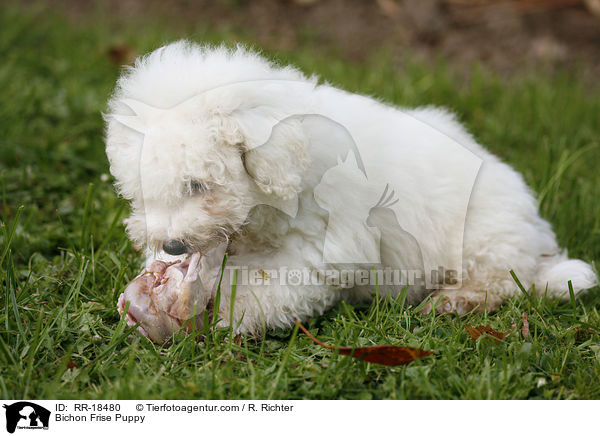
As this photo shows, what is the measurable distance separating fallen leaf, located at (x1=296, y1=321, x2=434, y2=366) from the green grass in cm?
4

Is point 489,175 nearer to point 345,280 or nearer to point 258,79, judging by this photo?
point 345,280

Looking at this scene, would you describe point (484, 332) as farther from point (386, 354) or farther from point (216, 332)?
point (216, 332)

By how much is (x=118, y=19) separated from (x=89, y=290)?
5.20 metres

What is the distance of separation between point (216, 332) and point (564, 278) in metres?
1.75

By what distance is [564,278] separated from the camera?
2.96 m

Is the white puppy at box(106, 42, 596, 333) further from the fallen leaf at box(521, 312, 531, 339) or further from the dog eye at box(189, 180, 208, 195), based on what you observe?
the fallen leaf at box(521, 312, 531, 339)

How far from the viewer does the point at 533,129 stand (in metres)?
4.95

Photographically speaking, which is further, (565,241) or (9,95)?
(9,95)

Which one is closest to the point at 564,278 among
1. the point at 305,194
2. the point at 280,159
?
the point at 305,194

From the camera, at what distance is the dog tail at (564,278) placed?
293 cm

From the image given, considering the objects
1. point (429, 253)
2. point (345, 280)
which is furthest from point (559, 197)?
point (345, 280)
